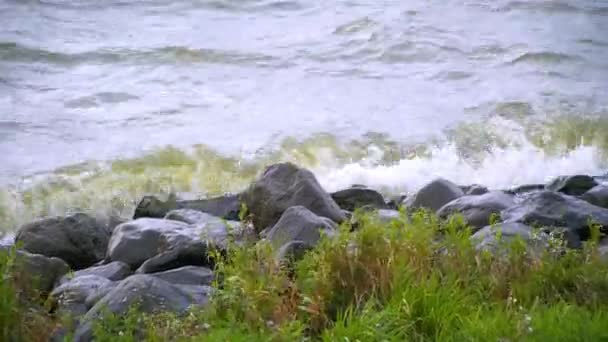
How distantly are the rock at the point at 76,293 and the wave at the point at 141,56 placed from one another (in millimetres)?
8832

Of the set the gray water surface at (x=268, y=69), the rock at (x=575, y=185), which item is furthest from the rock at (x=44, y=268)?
the rock at (x=575, y=185)

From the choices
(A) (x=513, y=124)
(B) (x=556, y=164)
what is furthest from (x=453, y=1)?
(B) (x=556, y=164)

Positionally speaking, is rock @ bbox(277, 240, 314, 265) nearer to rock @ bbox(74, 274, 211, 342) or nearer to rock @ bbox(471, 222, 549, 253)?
rock @ bbox(74, 274, 211, 342)

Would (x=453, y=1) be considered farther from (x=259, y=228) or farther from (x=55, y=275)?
(x=55, y=275)

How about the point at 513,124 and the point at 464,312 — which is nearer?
the point at 464,312

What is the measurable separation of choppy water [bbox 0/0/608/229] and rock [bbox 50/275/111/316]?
3.36 metres

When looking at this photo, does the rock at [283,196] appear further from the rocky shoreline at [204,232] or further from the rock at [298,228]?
the rock at [298,228]

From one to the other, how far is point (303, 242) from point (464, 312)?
1528 mm

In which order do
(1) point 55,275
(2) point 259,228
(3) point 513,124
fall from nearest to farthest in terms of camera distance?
(1) point 55,275
(2) point 259,228
(3) point 513,124

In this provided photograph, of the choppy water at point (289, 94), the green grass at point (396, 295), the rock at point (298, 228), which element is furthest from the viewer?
the choppy water at point (289, 94)

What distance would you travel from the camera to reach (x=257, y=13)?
59.6ft

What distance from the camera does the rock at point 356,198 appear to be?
872 cm

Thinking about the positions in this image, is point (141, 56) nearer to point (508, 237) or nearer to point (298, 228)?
point (298, 228)

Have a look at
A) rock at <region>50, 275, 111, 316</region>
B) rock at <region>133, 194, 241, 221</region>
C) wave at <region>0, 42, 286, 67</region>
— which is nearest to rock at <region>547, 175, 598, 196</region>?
rock at <region>133, 194, 241, 221</region>
